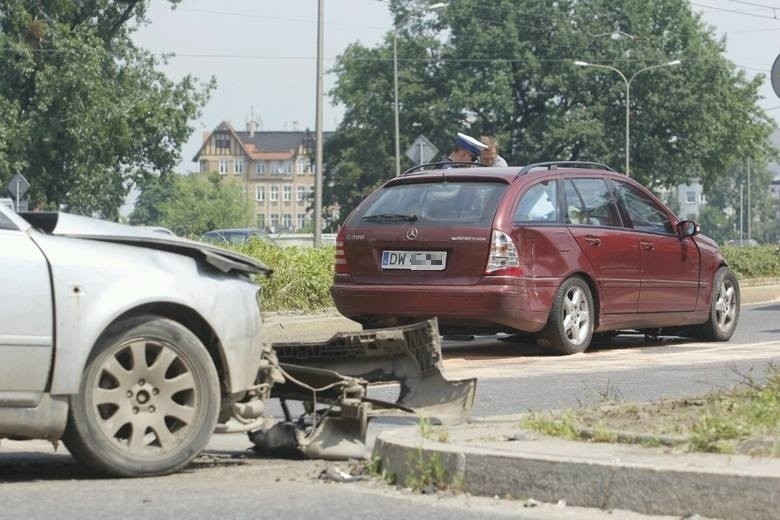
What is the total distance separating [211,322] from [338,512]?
142 centimetres

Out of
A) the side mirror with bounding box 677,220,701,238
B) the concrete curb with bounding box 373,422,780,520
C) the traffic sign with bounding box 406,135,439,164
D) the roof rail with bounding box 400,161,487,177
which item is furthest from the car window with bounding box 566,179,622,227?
the traffic sign with bounding box 406,135,439,164

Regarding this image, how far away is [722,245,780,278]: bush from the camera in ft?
107

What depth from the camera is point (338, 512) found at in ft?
18.7

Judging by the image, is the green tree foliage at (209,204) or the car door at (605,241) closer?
the car door at (605,241)

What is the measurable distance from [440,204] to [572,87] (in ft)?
225

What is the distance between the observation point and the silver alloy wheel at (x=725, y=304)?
602 inches

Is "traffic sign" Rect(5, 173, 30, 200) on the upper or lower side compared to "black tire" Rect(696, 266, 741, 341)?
upper

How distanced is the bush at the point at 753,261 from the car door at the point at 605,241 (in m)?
18.3

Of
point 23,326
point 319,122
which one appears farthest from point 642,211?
point 319,122

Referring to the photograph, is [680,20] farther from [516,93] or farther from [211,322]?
[211,322]

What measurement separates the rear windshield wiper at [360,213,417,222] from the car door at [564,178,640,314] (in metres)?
1.39

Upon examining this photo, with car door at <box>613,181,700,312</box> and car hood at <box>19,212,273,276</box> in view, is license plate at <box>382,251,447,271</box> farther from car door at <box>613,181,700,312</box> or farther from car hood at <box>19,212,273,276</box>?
car hood at <box>19,212,273,276</box>

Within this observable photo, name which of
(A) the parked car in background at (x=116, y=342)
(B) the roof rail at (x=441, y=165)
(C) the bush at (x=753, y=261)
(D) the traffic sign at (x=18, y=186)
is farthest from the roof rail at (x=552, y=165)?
(D) the traffic sign at (x=18, y=186)

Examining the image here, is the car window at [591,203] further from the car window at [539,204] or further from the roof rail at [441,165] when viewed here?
the roof rail at [441,165]
